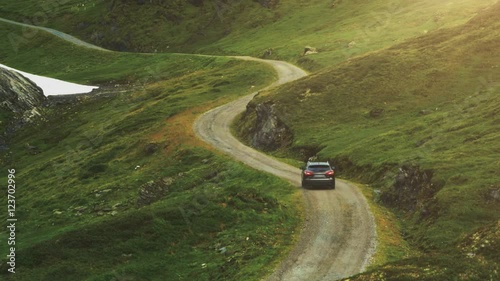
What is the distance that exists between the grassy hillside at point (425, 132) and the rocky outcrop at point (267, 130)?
3.41ft

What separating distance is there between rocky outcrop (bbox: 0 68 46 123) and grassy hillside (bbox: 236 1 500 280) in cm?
4398

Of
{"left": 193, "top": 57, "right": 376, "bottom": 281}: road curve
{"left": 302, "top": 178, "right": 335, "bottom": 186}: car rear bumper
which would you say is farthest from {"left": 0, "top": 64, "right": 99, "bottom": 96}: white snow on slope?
{"left": 302, "top": 178, "right": 335, "bottom": 186}: car rear bumper

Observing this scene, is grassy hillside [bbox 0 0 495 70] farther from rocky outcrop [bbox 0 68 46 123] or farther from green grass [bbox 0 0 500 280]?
rocky outcrop [bbox 0 68 46 123]

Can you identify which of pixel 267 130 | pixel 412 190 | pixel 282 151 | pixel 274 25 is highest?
pixel 274 25

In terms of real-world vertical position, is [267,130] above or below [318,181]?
below

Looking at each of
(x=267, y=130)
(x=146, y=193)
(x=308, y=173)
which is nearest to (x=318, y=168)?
(x=308, y=173)

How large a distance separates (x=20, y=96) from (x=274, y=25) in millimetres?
69797

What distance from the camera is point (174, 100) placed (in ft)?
313

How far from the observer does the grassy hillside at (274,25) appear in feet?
377

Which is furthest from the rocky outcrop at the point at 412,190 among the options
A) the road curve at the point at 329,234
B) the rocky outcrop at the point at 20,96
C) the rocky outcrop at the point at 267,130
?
the rocky outcrop at the point at 20,96

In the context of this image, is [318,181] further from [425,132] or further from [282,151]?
[282,151]

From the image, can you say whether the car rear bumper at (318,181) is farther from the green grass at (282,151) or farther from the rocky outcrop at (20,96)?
the rocky outcrop at (20,96)

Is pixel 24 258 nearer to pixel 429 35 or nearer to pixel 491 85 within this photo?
pixel 491 85

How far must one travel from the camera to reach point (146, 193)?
52406 mm
